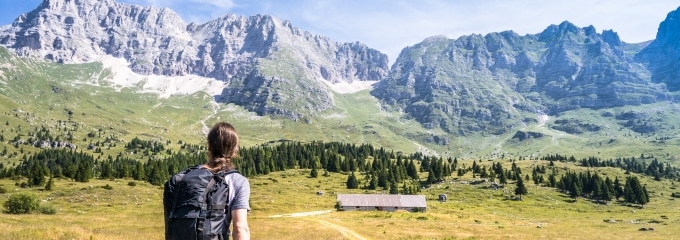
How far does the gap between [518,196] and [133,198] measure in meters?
124

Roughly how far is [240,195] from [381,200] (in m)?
116

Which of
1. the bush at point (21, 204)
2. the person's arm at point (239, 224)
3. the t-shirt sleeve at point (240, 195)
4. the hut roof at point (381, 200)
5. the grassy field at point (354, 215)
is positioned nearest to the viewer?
the person's arm at point (239, 224)

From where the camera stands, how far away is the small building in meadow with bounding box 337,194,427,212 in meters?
114

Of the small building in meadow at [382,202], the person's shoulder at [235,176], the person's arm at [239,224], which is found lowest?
the small building in meadow at [382,202]

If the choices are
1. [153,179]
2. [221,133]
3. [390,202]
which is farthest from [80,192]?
[221,133]

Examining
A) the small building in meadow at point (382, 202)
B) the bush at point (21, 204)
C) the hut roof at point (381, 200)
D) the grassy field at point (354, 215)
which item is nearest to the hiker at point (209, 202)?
the grassy field at point (354, 215)

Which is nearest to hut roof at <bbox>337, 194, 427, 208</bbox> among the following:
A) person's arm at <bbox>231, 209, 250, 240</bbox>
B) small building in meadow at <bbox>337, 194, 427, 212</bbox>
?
small building in meadow at <bbox>337, 194, 427, 212</bbox>

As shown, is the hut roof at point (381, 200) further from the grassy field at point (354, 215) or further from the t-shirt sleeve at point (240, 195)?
the t-shirt sleeve at point (240, 195)

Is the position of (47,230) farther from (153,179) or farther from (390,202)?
(153,179)

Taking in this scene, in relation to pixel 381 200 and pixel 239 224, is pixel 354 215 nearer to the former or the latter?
pixel 381 200

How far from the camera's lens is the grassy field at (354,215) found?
144 feet

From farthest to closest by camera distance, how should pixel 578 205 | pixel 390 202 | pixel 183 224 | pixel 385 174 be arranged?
pixel 385 174, pixel 578 205, pixel 390 202, pixel 183 224

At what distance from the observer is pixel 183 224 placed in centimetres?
646

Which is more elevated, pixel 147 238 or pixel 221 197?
pixel 221 197
